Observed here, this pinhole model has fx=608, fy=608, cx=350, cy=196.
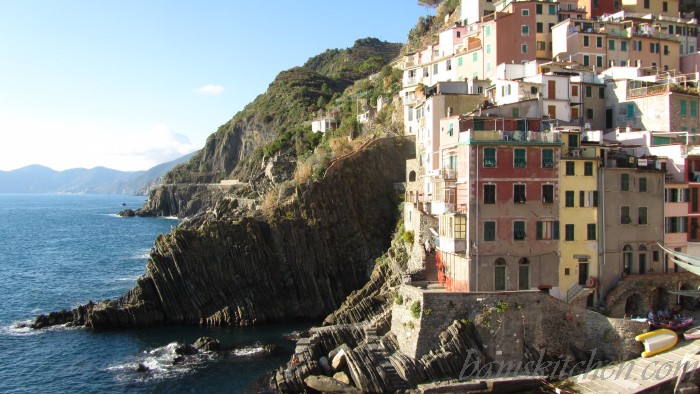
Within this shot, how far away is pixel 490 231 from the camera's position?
37781 mm

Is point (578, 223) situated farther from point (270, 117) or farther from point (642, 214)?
point (270, 117)

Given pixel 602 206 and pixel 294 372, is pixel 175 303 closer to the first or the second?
pixel 294 372

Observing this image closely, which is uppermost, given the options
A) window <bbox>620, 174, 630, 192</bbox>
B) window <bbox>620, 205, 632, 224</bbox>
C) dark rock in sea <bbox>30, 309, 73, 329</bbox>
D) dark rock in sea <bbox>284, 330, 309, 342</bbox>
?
Answer: window <bbox>620, 174, 630, 192</bbox>

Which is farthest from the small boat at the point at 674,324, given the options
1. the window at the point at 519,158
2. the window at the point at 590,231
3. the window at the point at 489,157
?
the window at the point at 489,157

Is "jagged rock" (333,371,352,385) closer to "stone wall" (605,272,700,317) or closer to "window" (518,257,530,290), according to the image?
"window" (518,257,530,290)

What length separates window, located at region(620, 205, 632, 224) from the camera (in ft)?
132

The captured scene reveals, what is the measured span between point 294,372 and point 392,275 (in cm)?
1467

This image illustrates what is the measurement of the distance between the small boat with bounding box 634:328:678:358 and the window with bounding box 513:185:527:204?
34.1ft

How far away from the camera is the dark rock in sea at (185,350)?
44000 mm

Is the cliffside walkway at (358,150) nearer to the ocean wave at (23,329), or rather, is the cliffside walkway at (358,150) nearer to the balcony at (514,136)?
the balcony at (514,136)

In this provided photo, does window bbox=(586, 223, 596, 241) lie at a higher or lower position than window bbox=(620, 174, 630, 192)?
lower

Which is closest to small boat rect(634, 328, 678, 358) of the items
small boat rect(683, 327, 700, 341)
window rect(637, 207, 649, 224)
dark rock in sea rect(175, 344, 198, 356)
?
small boat rect(683, 327, 700, 341)

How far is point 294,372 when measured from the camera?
3759 cm

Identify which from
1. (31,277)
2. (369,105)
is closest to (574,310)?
(369,105)
